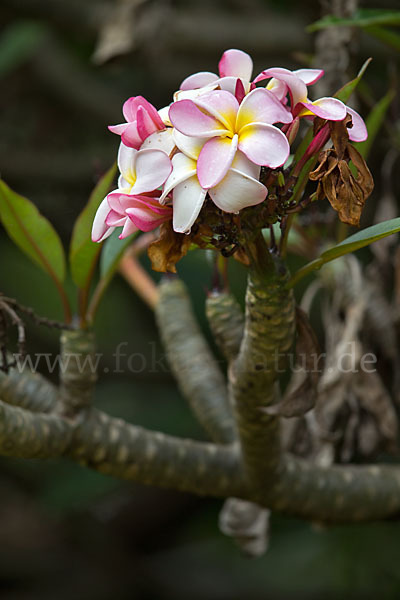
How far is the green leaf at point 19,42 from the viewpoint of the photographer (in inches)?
73.7

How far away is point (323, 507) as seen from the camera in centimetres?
93

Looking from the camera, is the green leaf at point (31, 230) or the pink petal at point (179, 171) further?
the green leaf at point (31, 230)

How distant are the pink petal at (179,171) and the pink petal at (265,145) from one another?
0.04m

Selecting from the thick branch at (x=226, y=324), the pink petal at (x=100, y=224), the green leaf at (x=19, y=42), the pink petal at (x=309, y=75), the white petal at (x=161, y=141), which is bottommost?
the thick branch at (x=226, y=324)

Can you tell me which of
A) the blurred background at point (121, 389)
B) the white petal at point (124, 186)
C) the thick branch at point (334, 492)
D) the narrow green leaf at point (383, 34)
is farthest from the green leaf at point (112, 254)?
the blurred background at point (121, 389)

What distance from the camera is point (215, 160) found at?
→ 48cm

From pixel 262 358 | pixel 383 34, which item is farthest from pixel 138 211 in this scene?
pixel 383 34

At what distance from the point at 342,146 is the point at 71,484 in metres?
1.63

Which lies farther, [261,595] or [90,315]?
[261,595]

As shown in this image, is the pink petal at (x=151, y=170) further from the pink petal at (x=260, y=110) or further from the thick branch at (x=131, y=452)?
the thick branch at (x=131, y=452)

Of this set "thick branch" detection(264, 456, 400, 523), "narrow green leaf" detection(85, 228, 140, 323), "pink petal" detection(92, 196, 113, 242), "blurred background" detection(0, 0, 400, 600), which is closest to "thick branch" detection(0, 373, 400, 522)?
"thick branch" detection(264, 456, 400, 523)

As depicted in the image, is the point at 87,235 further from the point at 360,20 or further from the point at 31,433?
the point at 360,20

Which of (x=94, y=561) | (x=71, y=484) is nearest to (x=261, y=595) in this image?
(x=94, y=561)

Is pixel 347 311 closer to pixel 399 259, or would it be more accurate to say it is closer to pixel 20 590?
pixel 399 259
